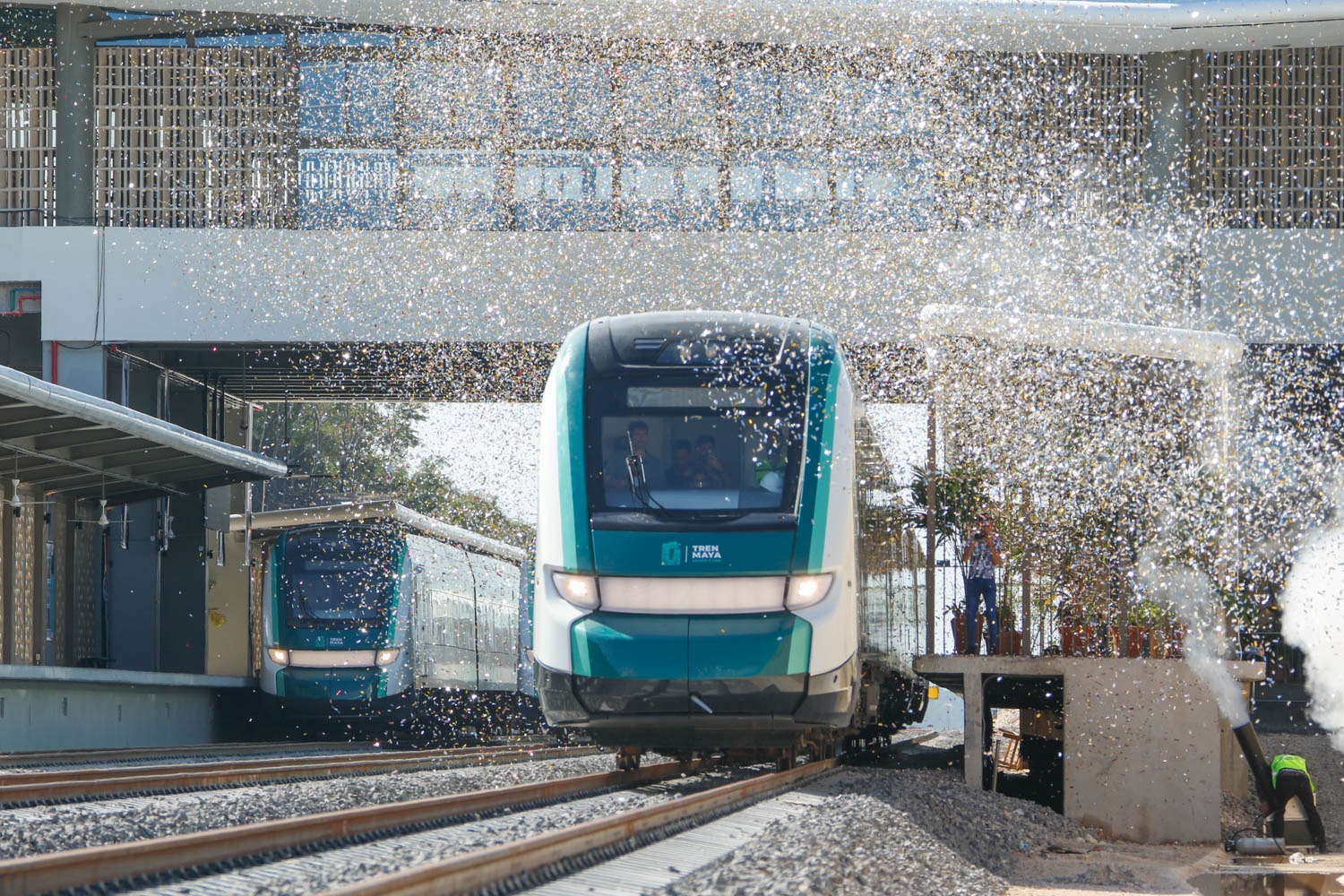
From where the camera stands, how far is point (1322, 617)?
21.5 m

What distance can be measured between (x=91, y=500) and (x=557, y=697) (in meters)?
12.3

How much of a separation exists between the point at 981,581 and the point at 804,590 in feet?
16.3

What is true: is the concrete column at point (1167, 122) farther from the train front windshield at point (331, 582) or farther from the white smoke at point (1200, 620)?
the train front windshield at point (331, 582)

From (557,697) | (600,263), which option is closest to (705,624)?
(557,697)

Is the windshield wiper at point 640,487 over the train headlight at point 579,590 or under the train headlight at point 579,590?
over

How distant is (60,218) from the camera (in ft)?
70.5

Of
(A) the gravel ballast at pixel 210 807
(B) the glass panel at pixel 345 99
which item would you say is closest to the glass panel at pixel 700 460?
(A) the gravel ballast at pixel 210 807

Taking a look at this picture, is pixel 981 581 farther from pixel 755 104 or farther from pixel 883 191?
pixel 755 104

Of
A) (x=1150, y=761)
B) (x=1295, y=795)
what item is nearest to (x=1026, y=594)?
(x=1150, y=761)

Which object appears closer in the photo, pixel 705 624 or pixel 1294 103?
pixel 705 624

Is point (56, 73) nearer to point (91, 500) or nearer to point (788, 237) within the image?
point (91, 500)

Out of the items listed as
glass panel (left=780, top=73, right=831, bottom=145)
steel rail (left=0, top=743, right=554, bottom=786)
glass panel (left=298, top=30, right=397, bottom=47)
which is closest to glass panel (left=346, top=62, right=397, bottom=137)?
glass panel (left=298, top=30, right=397, bottom=47)

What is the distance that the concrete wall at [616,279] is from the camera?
20328mm

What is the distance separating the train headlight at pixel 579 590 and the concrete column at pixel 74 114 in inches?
515
